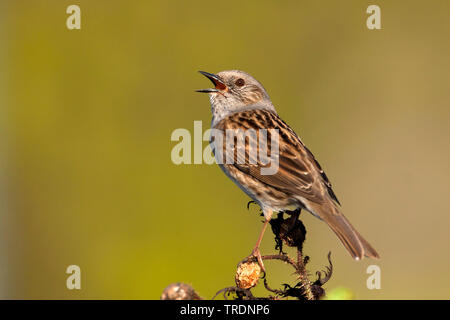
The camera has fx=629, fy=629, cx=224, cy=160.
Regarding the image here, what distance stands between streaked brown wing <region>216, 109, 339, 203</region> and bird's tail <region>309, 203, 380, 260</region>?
0.26 feet

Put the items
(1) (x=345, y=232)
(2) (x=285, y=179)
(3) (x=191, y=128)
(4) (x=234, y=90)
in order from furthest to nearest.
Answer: (3) (x=191, y=128)
(4) (x=234, y=90)
(2) (x=285, y=179)
(1) (x=345, y=232)

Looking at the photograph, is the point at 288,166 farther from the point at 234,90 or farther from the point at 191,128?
the point at 191,128

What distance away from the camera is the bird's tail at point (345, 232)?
13.3 ft

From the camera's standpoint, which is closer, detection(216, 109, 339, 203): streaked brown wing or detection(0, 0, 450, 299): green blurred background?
detection(216, 109, 339, 203): streaked brown wing

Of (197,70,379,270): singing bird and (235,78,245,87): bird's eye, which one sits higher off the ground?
(235,78,245,87): bird's eye

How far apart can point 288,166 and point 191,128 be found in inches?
130

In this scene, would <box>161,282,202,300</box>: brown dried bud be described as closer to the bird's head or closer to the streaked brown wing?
the streaked brown wing

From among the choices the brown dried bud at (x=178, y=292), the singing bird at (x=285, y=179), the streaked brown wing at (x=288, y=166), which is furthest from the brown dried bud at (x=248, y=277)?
the streaked brown wing at (x=288, y=166)

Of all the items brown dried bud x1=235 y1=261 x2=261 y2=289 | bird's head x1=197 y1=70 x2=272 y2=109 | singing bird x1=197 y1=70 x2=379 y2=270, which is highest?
bird's head x1=197 y1=70 x2=272 y2=109

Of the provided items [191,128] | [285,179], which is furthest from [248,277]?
[191,128]

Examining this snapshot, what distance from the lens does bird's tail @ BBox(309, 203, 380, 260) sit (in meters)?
4.04

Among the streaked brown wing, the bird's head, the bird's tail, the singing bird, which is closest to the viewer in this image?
the bird's tail

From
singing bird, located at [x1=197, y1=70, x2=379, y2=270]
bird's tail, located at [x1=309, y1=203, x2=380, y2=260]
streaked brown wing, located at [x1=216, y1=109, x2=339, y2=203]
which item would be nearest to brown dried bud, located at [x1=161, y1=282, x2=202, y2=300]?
singing bird, located at [x1=197, y1=70, x2=379, y2=270]

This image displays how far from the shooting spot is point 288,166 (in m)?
4.61
